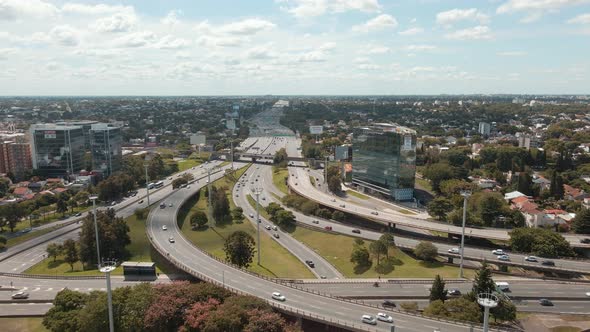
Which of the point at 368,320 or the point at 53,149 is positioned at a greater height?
the point at 53,149

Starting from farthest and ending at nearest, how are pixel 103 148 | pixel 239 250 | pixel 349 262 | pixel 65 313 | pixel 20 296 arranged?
pixel 103 148 → pixel 349 262 → pixel 239 250 → pixel 20 296 → pixel 65 313

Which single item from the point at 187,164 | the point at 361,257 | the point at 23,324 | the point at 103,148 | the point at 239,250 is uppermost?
the point at 103,148

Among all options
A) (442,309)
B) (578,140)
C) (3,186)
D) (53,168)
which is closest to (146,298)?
(442,309)

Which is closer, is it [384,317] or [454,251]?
[384,317]

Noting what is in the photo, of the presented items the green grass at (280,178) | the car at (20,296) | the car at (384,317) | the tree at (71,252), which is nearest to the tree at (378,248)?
the car at (384,317)

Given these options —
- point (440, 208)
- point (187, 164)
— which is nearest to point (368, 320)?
point (440, 208)

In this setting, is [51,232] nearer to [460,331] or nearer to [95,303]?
[95,303]

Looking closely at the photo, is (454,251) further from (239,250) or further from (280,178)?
(280,178)

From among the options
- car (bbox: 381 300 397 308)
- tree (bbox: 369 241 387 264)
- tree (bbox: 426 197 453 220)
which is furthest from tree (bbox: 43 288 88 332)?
tree (bbox: 426 197 453 220)
